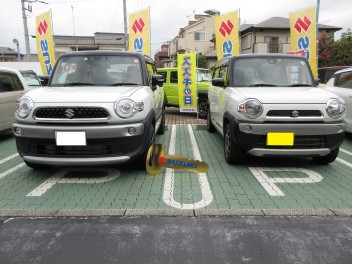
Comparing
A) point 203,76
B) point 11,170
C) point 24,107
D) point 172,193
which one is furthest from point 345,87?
point 11,170

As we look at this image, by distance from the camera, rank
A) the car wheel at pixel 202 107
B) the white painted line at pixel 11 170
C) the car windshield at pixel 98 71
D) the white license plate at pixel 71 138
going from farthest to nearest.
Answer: the car wheel at pixel 202 107, the car windshield at pixel 98 71, the white painted line at pixel 11 170, the white license plate at pixel 71 138

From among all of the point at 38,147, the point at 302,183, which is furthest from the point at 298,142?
the point at 38,147

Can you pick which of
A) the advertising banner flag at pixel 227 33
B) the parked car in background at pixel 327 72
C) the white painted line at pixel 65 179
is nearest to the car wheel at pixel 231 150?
the white painted line at pixel 65 179

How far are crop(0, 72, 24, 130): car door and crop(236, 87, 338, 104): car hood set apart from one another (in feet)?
16.5

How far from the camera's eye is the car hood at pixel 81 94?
3.53 m

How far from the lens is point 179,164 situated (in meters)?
4.21

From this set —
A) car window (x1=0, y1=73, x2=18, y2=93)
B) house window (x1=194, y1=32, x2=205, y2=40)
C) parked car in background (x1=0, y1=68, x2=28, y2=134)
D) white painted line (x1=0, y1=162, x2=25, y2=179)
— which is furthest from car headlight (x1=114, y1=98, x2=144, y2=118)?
house window (x1=194, y1=32, x2=205, y2=40)

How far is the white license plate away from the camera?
3471 mm

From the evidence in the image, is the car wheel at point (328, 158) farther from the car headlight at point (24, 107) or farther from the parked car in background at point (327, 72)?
the parked car in background at point (327, 72)

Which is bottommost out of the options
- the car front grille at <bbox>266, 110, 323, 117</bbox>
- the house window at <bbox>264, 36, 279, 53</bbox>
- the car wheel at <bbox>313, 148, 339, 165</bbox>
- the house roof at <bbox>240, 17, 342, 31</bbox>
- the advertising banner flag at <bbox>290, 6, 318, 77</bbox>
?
the car wheel at <bbox>313, 148, 339, 165</bbox>

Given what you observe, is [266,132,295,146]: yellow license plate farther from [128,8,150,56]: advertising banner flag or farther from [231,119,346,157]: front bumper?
[128,8,150,56]: advertising banner flag

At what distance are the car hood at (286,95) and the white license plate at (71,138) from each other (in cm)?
224

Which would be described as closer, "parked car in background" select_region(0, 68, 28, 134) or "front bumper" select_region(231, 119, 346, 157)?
"front bumper" select_region(231, 119, 346, 157)

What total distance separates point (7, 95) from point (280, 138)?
5776 millimetres
